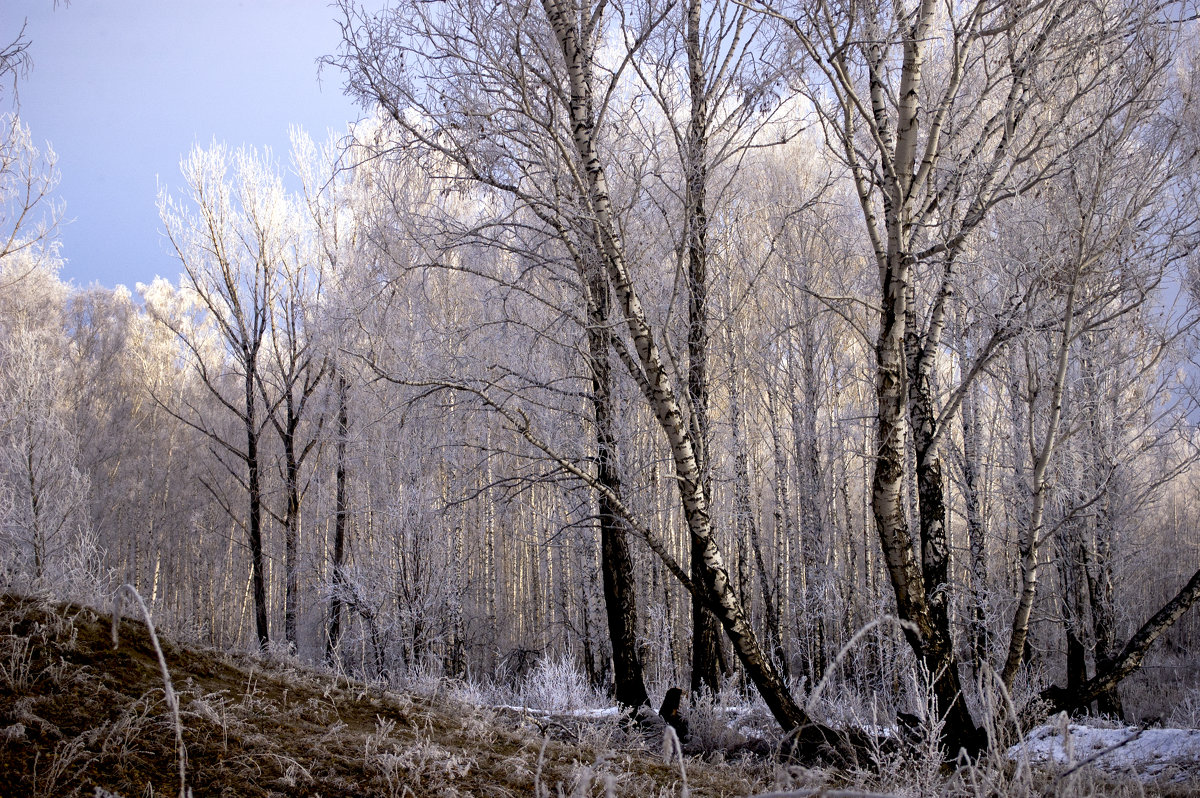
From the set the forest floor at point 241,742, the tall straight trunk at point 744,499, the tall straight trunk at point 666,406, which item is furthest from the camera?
the tall straight trunk at point 744,499

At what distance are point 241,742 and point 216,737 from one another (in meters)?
0.12

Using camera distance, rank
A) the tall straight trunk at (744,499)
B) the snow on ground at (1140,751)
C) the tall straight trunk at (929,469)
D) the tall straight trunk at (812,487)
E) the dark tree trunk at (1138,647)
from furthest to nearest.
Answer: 1. the tall straight trunk at (812,487)
2. the tall straight trunk at (744,499)
3. the snow on ground at (1140,751)
4. the tall straight trunk at (929,469)
5. the dark tree trunk at (1138,647)

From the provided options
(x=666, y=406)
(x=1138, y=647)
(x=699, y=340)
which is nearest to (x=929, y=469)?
(x=1138, y=647)

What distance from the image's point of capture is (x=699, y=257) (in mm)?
8469

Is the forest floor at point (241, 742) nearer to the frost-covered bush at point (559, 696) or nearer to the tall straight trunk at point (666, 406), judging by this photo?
the tall straight trunk at point (666, 406)

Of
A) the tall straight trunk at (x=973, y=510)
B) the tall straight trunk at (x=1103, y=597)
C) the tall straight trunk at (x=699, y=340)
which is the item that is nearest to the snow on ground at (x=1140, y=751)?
the tall straight trunk at (x=973, y=510)

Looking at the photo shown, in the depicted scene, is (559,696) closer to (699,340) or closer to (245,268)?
(699,340)

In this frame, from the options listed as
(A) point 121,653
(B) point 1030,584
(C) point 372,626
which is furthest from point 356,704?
(C) point 372,626

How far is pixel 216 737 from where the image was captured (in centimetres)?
288

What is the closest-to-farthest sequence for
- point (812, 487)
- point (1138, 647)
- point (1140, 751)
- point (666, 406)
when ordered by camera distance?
1. point (1138, 647)
2. point (666, 406)
3. point (1140, 751)
4. point (812, 487)

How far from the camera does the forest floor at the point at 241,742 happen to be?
240cm

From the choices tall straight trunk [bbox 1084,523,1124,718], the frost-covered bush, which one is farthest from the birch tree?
tall straight trunk [bbox 1084,523,1124,718]

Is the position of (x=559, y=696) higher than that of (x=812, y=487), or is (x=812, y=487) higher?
(x=812, y=487)

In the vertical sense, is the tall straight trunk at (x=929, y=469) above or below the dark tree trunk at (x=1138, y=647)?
above
